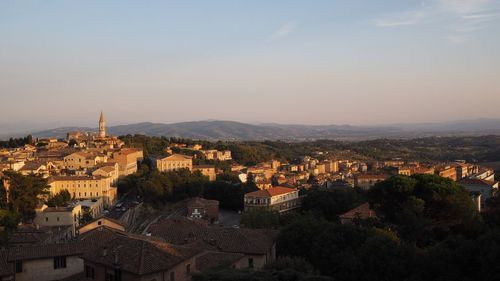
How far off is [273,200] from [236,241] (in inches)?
1046

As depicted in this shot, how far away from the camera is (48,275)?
1941 centimetres

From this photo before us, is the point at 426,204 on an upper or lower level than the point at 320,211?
upper

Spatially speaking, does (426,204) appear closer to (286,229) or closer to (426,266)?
(286,229)

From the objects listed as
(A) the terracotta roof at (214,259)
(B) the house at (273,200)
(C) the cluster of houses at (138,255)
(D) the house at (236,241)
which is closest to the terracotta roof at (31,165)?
(B) the house at (273,200)

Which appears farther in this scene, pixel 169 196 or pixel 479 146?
pixel 479 146

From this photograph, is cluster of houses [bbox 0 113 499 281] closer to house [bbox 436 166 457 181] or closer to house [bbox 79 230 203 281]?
house [bbox 79 230 203 281]

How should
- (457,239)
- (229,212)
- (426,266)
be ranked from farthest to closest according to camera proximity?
(229,212) → (457,239) → (426,266)

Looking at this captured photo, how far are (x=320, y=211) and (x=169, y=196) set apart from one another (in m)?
18.7

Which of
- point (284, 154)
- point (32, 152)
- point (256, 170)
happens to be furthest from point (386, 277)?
point (284, 154)

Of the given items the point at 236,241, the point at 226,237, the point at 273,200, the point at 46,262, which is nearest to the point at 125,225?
the point at 226,237

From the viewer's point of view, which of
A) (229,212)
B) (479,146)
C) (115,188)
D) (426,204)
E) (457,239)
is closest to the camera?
(457,239)

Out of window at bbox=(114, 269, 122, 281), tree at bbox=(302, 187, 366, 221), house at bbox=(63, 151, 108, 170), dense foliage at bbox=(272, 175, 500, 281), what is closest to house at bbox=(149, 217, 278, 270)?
dense foliage at bbox=(272, 175, 500, 281)

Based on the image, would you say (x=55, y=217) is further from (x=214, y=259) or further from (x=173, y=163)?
(x=173, y=163)

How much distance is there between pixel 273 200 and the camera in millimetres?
48625
